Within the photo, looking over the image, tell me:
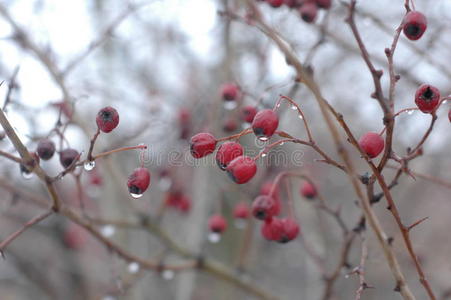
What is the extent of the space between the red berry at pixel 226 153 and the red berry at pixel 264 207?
1.09 feet

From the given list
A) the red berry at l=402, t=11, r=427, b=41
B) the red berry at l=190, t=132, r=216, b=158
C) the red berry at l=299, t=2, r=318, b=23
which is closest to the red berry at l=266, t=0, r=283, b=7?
the red berry at l=299, t=2, r=318, b=23

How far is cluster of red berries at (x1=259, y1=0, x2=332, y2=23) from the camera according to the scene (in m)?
2.53

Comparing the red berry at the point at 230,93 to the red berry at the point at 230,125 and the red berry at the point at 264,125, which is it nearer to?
the red berry at the point at 230,125

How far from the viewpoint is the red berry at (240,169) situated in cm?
166

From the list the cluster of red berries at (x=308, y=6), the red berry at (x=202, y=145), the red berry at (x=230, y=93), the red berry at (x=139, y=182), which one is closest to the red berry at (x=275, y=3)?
the cluster of red berries at (x=308, y=6)

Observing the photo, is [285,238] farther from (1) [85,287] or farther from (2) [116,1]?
(1) [85,287]

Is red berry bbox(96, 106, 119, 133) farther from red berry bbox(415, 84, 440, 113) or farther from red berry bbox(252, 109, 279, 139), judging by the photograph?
red berry bbox(415, 84, 440, 113)

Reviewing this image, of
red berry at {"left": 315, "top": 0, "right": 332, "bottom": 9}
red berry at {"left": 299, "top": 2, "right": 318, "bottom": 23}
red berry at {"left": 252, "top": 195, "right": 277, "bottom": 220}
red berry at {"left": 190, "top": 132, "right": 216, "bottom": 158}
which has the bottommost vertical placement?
red berry at {"left": 190, "top": 132, "right": 216, "bottom": 158}

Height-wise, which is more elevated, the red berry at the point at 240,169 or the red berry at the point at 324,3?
the red berry at the point at 324,3

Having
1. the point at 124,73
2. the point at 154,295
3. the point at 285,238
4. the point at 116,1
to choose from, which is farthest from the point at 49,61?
the point at 154,295

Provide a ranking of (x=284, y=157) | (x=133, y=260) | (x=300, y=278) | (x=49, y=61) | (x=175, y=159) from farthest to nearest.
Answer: (x=300, y=278), (x=284, y=157), (x=175, y=159), (x=49, y=61), (x=133, y=260)

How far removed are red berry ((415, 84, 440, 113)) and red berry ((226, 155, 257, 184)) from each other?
578mm

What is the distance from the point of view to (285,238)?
2.10 meters

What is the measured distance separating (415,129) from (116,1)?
10.8 ft
